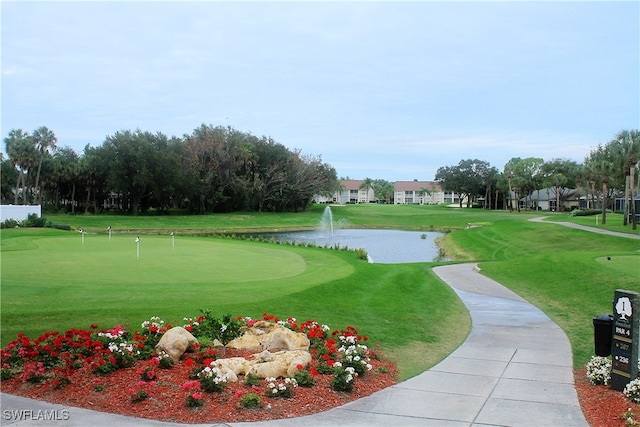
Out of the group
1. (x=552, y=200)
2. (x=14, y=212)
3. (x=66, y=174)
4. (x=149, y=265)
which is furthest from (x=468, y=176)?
(x=149, y=265)

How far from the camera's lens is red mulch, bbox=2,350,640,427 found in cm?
674

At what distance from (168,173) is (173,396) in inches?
2731

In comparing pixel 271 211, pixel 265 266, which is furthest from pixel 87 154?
pixel 265 266

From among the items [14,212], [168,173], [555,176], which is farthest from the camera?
[555,176]

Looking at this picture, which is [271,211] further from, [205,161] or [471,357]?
[471,357]

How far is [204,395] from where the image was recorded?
7121 millimetres

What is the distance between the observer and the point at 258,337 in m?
9.86

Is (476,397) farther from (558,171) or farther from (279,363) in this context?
(558,171)

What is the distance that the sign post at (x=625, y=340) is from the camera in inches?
310

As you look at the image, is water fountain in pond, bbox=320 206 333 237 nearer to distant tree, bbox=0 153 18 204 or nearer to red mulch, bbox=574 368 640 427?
distant tree, bbox=0 153 18 204

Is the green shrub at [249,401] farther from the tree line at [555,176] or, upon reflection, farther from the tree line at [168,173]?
the tree line at [168,173]

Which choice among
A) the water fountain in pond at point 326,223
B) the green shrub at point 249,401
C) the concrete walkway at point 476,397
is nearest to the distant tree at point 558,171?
the water fountain in pond at point 326,223

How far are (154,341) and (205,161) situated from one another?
76.4 meters

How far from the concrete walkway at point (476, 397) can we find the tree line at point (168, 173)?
216 ft
